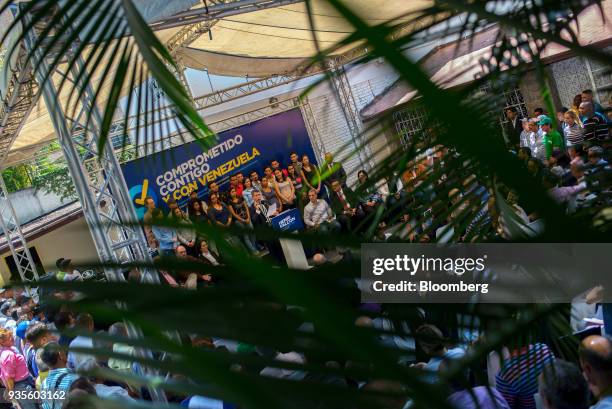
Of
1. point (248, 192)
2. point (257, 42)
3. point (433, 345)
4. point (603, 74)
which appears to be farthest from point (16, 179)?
point (433, 345)

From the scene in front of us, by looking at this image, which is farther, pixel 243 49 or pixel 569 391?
pixel 243 49

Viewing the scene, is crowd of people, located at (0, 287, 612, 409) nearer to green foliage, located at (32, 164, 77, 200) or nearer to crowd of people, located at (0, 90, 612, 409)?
crowd of people, located at (0, 90, 612, 409)

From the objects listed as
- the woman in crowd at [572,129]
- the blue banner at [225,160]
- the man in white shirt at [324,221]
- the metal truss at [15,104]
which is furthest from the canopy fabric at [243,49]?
the man in white shirt at [324,221]

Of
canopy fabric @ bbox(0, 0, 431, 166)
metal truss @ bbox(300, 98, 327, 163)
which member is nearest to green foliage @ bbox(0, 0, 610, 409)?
canopy fabric @ bbox(0, 0, 431, 166)

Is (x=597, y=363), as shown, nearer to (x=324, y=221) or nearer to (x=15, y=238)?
(x=324, y=221)

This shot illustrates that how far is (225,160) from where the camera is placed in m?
10.5

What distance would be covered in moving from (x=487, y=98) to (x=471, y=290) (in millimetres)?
329

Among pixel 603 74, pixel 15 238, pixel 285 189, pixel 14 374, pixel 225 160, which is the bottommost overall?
pixel 14 374

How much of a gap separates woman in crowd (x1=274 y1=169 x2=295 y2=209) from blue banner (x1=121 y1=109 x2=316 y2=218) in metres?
0.52

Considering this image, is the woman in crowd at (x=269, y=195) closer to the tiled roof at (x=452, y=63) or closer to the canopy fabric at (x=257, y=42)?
the canopy fabric at (x=257, y=42)

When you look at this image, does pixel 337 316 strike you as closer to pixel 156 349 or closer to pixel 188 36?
pixel 156 349
